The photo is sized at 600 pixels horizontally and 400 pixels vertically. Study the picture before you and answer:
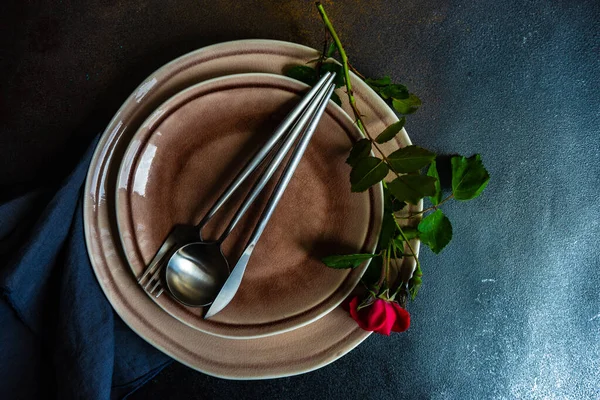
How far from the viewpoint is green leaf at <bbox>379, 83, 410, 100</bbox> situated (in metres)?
0.40

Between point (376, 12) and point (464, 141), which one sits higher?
point (376, 12)

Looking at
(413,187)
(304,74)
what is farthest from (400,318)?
(304,74)

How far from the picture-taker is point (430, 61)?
0.46m

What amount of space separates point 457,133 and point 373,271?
0.17 metres

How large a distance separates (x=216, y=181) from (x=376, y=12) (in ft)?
0.75

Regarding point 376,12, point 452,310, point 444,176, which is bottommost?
point 452,310

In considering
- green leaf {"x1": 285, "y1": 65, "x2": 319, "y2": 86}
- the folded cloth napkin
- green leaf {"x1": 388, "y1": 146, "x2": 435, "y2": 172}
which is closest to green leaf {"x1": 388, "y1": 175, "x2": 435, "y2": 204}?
green leaf {"x1": 388, "y1": 146, "x2": 435, "y2": 172}

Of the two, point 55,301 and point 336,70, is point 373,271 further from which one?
point 55,301

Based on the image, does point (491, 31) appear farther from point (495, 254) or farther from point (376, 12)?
point (495, 254)

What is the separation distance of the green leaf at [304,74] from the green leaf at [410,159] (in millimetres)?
101

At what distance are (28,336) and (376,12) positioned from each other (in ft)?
1.44

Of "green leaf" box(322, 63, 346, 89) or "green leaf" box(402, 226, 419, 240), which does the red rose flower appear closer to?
"green leaf" box(402, 226, 419, 240)

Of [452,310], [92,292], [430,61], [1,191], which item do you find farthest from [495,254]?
[1,191]

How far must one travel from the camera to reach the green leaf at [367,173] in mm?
351
